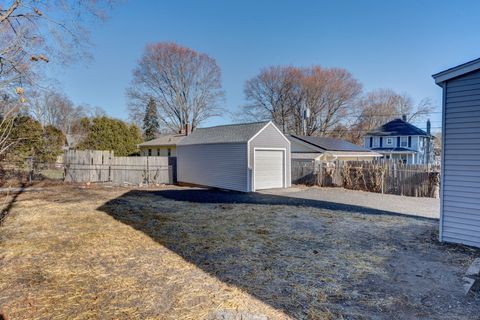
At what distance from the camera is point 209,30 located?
75.1 feet

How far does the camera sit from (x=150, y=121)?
117 ft

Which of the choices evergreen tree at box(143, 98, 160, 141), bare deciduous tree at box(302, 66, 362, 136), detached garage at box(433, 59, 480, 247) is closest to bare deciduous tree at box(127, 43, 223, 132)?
evergreen tree at box(143, 98, 160, 141)

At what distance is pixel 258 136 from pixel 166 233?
8.83 meters

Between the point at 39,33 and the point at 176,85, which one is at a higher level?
the point at 176,85

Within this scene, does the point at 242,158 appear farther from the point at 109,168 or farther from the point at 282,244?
the point at 282,244

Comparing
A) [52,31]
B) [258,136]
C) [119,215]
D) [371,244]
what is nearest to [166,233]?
[119,215]

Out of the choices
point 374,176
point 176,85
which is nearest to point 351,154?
point 374,176

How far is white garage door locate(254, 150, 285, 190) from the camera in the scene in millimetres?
14141

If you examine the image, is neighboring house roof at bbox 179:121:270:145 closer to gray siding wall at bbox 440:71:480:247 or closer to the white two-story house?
gray siding wall at bbox 440:71:480:247

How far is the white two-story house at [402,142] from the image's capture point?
1172 inches

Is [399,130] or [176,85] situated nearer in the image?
[399,130]

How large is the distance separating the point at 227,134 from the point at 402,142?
75.6 ft

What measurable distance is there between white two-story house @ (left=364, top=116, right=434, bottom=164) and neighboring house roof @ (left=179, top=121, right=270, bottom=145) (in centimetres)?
1962

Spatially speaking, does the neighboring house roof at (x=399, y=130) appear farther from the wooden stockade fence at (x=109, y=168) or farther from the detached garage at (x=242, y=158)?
the wooden stockade fence at (x=109, y=168)
